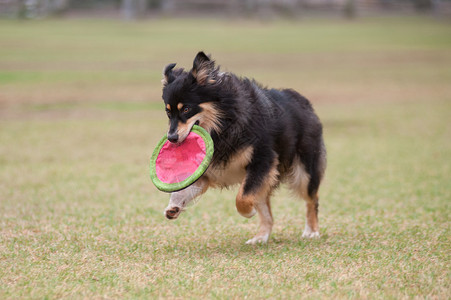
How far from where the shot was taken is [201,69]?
6.11 metres

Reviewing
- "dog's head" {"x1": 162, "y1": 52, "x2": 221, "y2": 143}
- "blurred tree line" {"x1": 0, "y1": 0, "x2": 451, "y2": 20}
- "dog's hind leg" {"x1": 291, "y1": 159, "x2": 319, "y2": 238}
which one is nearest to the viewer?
"dog's head" {"x1": 162, "y1": 52, "x2": 221, "y2": 143}

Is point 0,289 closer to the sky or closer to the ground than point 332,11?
closer to the sky

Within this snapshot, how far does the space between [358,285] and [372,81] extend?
808 inches

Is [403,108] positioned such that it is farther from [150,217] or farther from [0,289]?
[0,289]

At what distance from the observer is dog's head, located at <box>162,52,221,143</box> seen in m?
5.97

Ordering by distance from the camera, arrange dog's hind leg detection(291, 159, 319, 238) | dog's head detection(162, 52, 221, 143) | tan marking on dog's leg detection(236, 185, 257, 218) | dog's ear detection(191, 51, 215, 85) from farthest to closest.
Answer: dog's hind leg detection(291, 159, 319, 238) → tan marking on dog's leg detection(236, 185, 257, 218) → dog's ear detection(191, 51, 215, 85) → dog's head detection(162, 52, 221, 143)

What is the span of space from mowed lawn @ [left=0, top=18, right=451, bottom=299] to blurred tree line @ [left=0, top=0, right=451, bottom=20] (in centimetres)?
2441

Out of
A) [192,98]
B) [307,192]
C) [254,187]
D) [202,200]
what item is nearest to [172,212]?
[254,187]

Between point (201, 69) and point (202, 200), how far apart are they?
3.48m

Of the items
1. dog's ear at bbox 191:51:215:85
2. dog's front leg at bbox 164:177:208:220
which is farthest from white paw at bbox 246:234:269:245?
dog's ear at bbox 191:51:215:85

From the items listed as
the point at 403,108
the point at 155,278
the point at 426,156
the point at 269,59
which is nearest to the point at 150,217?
the point at 155,278

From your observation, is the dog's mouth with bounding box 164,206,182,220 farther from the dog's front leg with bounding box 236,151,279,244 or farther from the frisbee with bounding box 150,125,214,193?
the dog's front leg with bounding box 236,151,279,244

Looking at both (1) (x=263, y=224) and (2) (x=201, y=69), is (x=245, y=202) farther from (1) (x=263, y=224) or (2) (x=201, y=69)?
(2) (x=201, y=69)

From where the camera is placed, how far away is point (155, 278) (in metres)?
5.23
